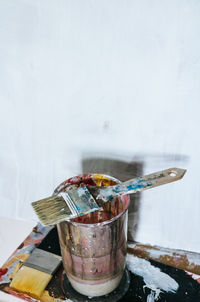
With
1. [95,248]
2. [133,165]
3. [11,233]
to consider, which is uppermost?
[133,165]

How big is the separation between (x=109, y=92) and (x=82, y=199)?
0.84 ft

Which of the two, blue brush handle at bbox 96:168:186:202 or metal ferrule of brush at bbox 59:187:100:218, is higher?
blue brush handle at bbox 96:168:186:202

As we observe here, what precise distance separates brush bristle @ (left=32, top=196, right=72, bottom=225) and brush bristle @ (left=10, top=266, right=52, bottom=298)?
0.23 metres

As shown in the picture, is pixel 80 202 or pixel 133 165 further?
pixel 133 165

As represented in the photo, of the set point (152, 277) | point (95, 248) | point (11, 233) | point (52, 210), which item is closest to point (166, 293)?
point (152, 277)

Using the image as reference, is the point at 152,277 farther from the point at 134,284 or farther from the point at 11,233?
the point at 11,233

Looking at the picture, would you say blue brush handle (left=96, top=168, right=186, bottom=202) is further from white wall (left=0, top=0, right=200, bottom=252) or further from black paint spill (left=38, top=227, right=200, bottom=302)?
black paint spill (left=38, top=227, right=200, bottom=302)

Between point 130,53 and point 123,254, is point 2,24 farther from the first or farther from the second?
point 123,254

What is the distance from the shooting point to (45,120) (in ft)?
2.61

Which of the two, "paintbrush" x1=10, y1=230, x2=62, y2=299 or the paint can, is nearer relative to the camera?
the paint can

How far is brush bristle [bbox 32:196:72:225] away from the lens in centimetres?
55

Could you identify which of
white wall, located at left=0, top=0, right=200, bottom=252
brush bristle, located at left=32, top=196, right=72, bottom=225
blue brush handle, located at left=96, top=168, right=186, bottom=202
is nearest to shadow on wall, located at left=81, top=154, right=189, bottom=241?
white wall, located at left=0, top=0, right=200, bottom=252

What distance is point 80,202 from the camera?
59 centimetres

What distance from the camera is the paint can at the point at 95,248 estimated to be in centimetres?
58
